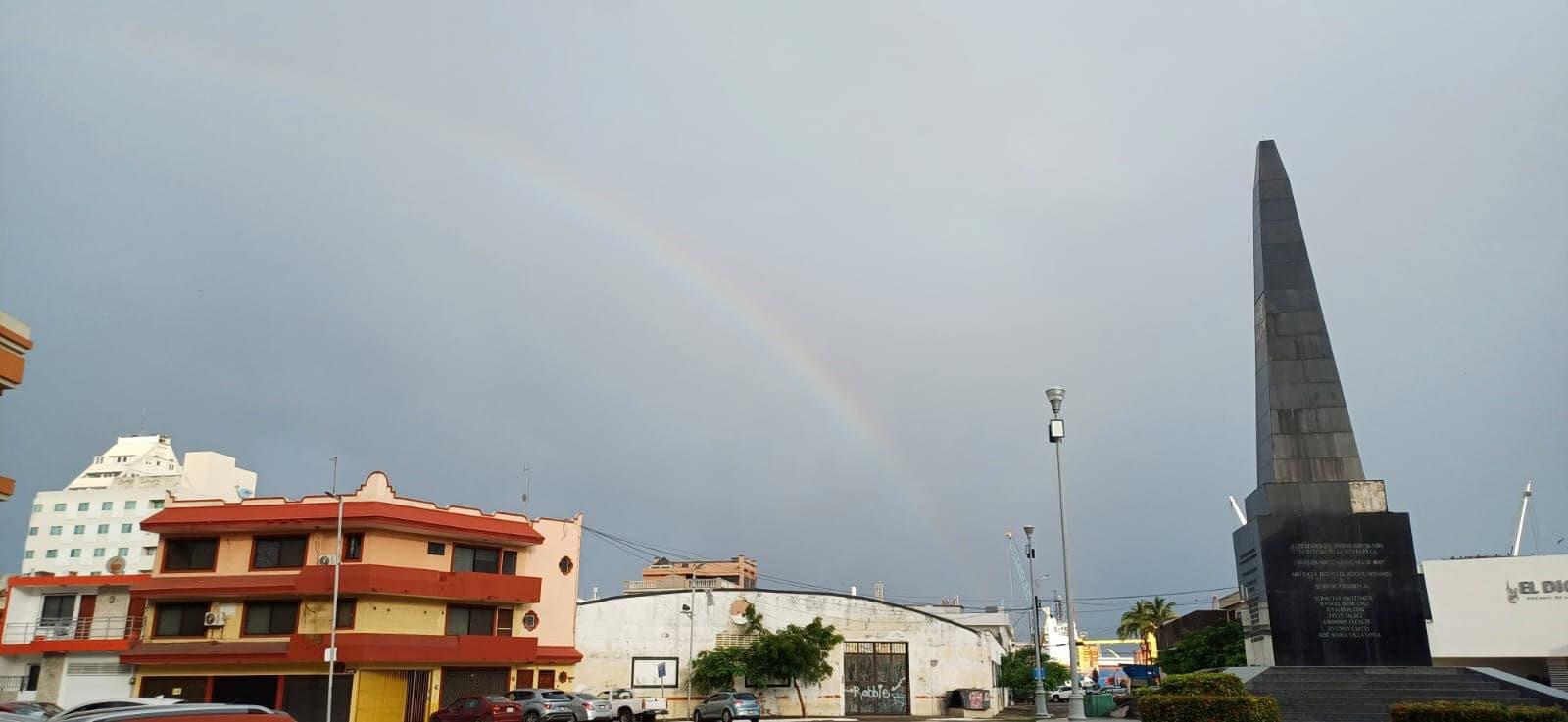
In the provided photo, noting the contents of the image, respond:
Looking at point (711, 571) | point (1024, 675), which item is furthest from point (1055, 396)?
point (711, 571)

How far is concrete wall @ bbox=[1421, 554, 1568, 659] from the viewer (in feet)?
184

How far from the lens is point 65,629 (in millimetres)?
45906

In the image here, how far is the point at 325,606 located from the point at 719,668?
61.6 ft

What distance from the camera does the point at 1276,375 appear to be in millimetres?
33094

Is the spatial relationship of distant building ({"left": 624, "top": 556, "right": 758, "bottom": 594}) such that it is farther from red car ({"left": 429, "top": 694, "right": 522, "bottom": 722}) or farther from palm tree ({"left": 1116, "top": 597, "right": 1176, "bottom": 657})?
red car ({"left": 429, "top": 694, "right": 522, "bottom": 722})

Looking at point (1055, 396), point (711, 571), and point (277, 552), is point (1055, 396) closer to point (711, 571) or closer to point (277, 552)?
point (277, 552)

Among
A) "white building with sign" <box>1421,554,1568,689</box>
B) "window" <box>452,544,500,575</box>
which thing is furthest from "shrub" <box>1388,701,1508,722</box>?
"white building with sign" <box>1421,554,1568,689</box>

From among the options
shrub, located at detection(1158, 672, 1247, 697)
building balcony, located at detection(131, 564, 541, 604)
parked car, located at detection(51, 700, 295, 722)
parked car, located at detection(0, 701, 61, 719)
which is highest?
building balcony, located at detection(131, 564, 541, 604)

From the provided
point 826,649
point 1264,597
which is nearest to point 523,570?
point 826,649

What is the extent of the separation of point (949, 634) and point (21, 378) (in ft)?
150

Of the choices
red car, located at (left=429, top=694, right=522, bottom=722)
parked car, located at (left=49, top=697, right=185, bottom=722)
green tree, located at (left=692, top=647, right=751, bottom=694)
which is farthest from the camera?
green tree, located at (left=692, top=647, right=751, bottom=694)

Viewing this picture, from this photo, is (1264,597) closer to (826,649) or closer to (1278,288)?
(1278,288)

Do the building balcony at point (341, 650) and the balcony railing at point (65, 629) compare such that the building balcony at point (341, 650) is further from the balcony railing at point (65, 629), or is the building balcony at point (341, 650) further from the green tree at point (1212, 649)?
the green tree at point (1212, 649)

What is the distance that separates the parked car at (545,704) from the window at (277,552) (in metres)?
12.8
